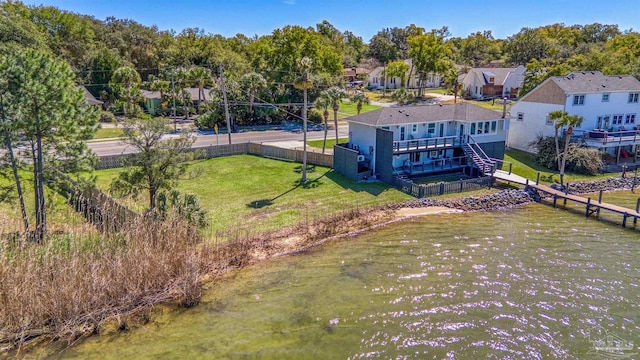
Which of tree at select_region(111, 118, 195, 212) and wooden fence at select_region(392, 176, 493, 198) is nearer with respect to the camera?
tree at select_region(111, 118, 195, 212)

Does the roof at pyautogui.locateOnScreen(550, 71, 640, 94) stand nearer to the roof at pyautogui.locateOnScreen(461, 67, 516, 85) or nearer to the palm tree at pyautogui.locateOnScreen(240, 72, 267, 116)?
the palm tree at pyautogui.locateOnScreen(240, 72, 267, 116)

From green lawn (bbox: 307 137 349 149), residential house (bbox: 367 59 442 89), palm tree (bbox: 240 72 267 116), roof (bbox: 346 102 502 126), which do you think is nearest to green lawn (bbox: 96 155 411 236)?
roof (bbox: 346 102 502 126)

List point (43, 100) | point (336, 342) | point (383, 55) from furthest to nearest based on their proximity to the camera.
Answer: point (383, 55), point (43, 100), point (336, 342)

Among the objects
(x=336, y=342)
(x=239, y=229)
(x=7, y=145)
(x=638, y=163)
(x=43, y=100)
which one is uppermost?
(x=43, y=100)

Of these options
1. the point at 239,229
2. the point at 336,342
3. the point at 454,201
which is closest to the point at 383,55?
the point at 454,201

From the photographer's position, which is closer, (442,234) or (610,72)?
(442,234)

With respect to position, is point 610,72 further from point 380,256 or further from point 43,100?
point 43,100

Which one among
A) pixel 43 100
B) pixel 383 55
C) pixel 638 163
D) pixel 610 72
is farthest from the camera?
pixel 383 55

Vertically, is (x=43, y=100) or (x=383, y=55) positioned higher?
(x=383, y=55)
